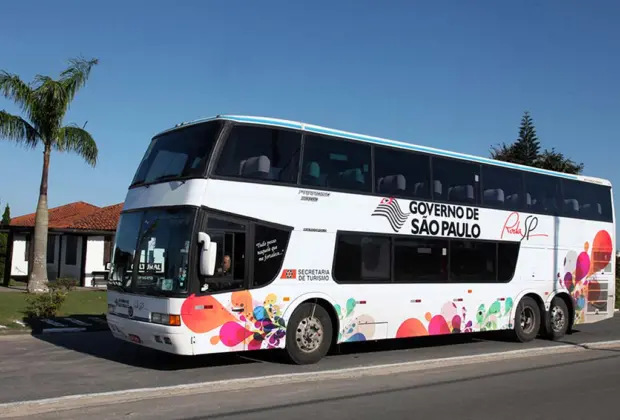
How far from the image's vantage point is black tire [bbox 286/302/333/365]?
33.8 feet

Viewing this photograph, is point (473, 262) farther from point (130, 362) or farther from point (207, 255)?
point (130, 362)

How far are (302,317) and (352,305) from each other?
113 centimetres

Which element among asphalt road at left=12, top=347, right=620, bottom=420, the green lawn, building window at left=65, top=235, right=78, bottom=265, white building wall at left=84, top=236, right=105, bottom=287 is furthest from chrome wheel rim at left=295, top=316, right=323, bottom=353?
building window at left=65, top=235, right=78, bottom=265

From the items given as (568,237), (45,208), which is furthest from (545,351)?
(45,208)

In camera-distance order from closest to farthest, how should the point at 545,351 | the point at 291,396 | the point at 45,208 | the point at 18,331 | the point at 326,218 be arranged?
the point at 291,396, the point at 326,218, the point at 545,351, the point at 18,331, the point at 45,208

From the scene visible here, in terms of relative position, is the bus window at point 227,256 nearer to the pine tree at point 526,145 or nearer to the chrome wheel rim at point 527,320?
the chrome wheel rim at point 527,320

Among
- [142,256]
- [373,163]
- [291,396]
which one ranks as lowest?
[291,396]

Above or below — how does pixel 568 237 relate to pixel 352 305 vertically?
above

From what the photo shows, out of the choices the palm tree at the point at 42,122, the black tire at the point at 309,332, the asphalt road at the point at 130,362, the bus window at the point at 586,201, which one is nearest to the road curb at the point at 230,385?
the asphalt road at the point at 130,362

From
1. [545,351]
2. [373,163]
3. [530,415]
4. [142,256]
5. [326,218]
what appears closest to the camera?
[530,415]

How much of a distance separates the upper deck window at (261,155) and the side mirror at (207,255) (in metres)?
1.15

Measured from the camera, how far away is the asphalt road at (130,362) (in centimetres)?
863

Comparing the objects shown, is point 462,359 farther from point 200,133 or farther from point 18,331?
point 18,331

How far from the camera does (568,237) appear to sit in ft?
50.6
